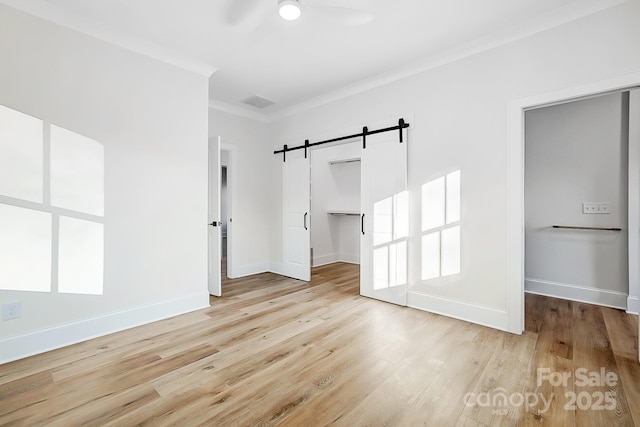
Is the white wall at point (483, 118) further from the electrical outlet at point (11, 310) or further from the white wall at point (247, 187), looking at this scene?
the electrical outlet at point (11, 310)

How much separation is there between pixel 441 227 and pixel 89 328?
352 cm

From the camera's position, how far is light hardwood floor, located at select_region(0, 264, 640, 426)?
1.67 m

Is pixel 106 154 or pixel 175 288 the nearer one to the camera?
pixel 106 154

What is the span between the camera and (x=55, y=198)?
2.47m

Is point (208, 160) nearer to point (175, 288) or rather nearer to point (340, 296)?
point (175, 288)

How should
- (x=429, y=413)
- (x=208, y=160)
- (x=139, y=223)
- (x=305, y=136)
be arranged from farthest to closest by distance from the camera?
(x=305, y=136), (x=208, y=160), (x=139, y=223), (x=429, y=413)

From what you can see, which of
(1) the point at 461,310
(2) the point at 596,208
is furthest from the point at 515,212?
(2) the point at 596,208

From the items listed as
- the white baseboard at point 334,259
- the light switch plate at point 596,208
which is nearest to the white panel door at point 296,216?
the white baseboard at point 334,259

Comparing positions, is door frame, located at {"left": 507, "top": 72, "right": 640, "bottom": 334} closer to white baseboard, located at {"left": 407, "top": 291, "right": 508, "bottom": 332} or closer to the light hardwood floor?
white baseboard, located at {"left": 407, "top": 291, "right": 508, "bottom": 332}

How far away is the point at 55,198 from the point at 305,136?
3129 millimetres

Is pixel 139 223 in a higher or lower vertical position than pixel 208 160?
lower

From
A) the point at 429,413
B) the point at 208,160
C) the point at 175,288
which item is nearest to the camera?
the point at 429,413

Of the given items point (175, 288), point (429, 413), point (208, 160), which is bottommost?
point (429, 413)

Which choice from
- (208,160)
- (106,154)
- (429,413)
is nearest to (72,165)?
(106,154)
